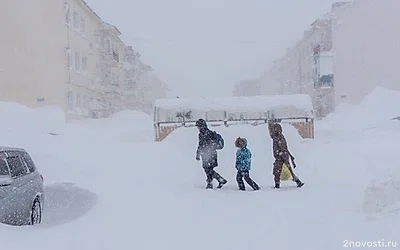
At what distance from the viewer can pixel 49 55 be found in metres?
29.6

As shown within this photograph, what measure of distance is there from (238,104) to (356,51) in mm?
15867

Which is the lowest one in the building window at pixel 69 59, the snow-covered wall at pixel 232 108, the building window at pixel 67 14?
the snow-covered wall at pixel 232 108

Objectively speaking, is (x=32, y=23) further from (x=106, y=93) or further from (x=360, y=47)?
(x=360, y=47)

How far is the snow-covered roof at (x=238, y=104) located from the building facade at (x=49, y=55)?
8.41 m

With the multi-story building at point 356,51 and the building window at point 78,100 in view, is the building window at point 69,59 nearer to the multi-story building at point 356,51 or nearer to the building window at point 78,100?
the building window at point 78,100

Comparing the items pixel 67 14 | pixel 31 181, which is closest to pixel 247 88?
pixel 67 14

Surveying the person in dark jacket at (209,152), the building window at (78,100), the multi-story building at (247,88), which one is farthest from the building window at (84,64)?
the multi-story building at (247,88)

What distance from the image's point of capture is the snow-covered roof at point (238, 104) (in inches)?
931

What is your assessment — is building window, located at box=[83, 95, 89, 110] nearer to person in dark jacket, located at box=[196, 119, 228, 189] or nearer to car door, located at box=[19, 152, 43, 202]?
→ person in dark jacket, located at box=[196, 119, 228, 189]

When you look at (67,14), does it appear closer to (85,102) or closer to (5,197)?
(85,102)

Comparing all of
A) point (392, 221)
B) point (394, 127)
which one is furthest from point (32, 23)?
point (392, 221)

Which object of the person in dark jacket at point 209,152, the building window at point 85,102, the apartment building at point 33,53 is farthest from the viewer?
the building window at point 85,102

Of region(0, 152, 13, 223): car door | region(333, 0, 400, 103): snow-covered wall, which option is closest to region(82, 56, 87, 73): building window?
region(333, 0, 400, 103): snow-covered wall

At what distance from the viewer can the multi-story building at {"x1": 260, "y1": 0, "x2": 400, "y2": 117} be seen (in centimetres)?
3534
